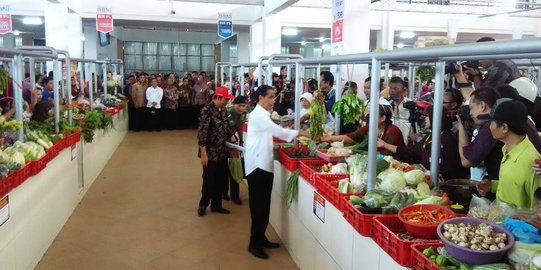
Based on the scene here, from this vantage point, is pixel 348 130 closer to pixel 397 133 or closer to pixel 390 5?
pixel 397 133

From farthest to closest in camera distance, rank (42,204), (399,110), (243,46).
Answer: (243,46)
(399,110)
(42,204)

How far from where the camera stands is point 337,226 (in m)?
3.64

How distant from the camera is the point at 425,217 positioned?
2754mm

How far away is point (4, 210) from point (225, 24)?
10688 mm

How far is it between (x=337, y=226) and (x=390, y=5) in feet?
46.2

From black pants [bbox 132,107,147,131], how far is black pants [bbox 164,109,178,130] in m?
0.67

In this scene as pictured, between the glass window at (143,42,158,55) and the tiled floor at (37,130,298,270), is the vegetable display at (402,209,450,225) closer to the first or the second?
the tiled floor at (37,130,298,270)

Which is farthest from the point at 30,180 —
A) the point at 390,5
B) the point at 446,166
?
the point at 390,5

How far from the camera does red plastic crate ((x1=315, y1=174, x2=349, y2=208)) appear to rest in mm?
3619

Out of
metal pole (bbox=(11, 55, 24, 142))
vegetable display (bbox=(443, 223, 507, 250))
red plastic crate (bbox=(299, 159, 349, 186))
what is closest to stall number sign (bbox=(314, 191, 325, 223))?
red plastic crate (bbox=(299, 159, 349, 186))

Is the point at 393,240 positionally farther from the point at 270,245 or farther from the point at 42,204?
the point at 42,204

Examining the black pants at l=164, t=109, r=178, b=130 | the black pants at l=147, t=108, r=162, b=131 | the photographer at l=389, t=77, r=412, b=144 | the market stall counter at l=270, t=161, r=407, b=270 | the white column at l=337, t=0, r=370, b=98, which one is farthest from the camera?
the black pants at l=164, t=109, r=178, b=130

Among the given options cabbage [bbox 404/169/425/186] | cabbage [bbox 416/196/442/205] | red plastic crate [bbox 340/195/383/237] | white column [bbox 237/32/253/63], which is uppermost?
white column [bbox 237/32/253/63]

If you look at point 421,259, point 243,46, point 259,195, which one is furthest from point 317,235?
point 243,46
